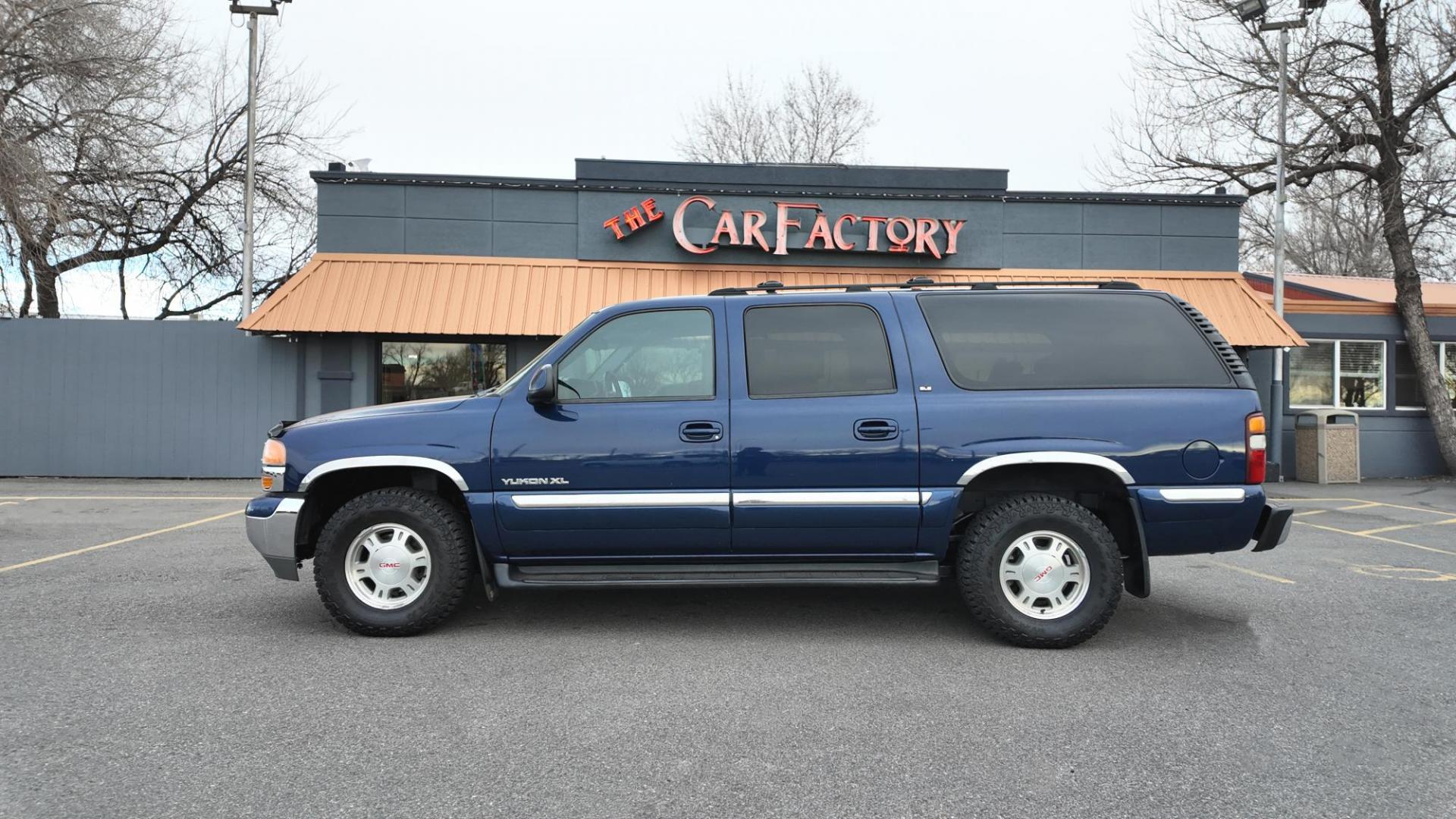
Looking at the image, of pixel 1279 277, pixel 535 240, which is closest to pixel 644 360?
pixel 535 240

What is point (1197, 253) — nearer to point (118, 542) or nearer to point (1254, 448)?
point (1254, 448)

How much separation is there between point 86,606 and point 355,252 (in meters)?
9.92

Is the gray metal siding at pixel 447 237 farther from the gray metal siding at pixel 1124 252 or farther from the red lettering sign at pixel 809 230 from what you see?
the gray metal siding at pixel 1124 252

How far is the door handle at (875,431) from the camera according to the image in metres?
4.73

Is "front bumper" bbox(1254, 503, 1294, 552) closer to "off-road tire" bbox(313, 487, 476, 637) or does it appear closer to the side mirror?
the side mirror

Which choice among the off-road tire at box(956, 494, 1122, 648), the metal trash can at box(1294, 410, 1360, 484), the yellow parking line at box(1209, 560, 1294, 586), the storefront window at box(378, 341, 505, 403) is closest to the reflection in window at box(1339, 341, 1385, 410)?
the metal trash can at box(1294, 410, 1360, 484)

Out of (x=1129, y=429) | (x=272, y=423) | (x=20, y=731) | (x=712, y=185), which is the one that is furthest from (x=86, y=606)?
(x=712, y=185)

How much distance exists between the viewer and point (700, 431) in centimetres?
477

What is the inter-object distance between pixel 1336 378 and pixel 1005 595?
50.6 feet

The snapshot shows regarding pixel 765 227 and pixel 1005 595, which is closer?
pixel 1005 595

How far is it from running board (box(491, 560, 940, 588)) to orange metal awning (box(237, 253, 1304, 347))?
8.69 metres

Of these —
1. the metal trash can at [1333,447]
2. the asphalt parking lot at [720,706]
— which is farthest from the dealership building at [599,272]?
the asphalt parking lot at [720,706]

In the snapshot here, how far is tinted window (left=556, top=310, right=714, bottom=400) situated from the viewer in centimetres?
493

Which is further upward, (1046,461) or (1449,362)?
(1449,362)
